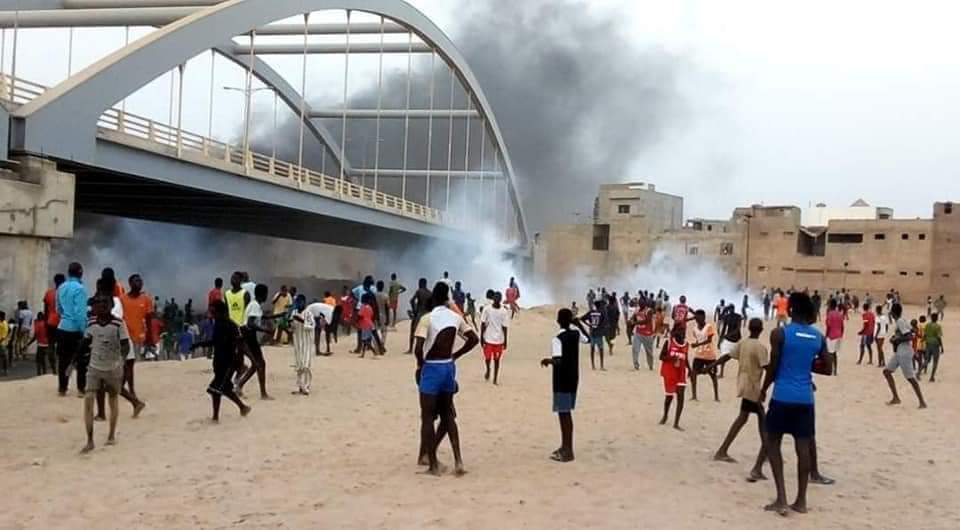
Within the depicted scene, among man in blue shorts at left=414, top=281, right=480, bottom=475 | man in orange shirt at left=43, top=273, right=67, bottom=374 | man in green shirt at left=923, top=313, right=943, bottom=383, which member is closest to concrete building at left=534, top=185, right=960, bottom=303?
man in green shirt at left=923, top=313, right=943, bottom=383

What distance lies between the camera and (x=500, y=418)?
10.6m

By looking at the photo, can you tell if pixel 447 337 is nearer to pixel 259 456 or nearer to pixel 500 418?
pixel 259 456

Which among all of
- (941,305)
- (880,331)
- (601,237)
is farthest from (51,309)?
(601,237)

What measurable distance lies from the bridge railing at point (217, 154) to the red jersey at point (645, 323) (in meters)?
12.7

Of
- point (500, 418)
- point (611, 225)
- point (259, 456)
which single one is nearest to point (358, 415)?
point (500, 418)

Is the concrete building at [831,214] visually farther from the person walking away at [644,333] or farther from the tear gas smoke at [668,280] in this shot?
the person walking away at [644,333]

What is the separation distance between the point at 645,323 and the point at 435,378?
10266mm

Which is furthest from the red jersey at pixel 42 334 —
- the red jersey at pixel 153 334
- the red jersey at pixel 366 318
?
the red jersey at pixel 366 318

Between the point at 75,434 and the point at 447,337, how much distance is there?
158 inches

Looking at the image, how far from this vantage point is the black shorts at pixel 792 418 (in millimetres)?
6523

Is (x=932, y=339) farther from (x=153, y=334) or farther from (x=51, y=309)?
(x=51, y=309)

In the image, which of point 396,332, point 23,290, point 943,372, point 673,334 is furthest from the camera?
point 396,332

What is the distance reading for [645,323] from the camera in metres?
16.9

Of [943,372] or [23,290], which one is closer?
[23,290]
